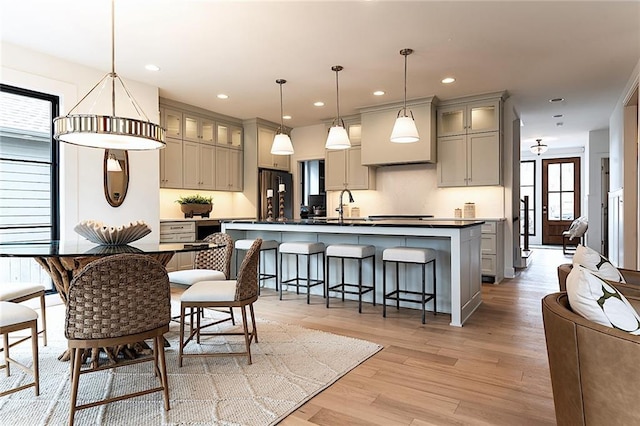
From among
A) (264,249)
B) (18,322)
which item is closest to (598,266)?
(18,322)

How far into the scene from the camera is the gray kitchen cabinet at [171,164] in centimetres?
573

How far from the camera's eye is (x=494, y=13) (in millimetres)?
3189

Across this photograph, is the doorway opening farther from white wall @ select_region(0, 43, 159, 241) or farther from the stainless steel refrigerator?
white wall @ select_region(0, 43, 159, 241)

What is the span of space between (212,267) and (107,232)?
108 centimetres

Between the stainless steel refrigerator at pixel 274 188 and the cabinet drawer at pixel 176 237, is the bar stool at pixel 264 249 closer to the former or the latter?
the cabinet drawer at pixel 176 237

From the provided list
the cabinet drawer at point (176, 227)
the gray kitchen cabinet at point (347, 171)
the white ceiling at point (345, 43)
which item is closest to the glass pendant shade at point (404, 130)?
the white ceiling at point (345, 43)

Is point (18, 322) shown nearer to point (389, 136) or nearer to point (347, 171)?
point (389, 136)

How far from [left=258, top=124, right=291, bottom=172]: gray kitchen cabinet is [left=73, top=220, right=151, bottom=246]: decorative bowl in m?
4.55

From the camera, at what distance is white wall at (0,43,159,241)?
3.97 m

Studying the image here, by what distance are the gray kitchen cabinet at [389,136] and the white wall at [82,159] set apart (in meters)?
3.22

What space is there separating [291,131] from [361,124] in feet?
6.25

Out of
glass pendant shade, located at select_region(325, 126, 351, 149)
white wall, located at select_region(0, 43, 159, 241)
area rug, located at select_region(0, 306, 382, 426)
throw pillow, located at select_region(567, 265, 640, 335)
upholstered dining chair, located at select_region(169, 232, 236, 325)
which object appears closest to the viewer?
throw pillow, located at select_region(567, 265, 640, 335)

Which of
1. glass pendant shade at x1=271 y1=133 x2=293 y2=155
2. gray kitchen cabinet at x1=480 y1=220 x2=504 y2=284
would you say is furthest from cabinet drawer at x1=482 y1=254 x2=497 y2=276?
glass pendant shade at x1=271 y1=133 x2=293 y2=155

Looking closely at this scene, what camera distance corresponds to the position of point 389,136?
6.12 meters
